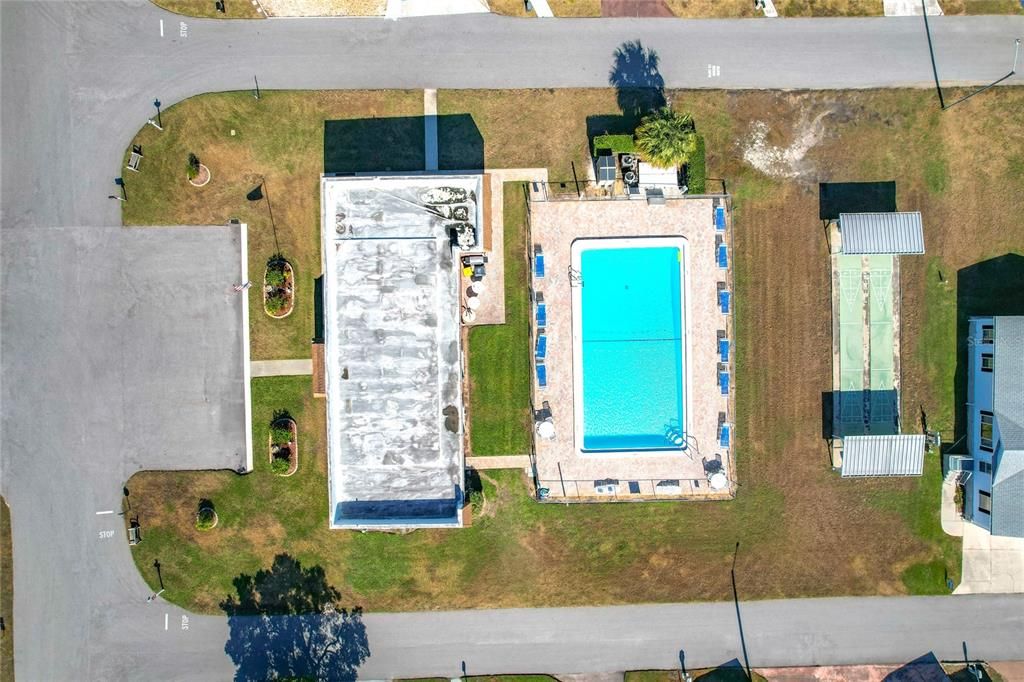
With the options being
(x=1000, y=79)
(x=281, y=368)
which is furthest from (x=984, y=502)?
(x=281, y=368)

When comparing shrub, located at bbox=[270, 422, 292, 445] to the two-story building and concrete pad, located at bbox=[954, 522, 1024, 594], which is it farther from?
concrete pad, located at bbox=[954, 522, 1024, 594]

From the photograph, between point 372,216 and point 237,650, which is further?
point 237,650

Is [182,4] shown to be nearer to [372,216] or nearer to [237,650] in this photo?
[372,216]

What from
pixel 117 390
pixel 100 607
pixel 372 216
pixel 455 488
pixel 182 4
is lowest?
pixel 100 607

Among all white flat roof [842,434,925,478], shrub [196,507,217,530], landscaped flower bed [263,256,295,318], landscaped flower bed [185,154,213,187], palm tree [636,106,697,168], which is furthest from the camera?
landscaped flower bed [185,154,213,187]

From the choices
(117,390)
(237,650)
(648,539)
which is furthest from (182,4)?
(648,539)

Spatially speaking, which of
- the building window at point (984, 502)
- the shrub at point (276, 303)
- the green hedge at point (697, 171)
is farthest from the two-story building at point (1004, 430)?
the shrub at point (276, 303)

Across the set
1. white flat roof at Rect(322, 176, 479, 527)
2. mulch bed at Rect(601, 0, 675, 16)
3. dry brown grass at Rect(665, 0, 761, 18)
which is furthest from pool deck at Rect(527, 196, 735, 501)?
mulch bed at Rect(601, 0, 675, 16)
